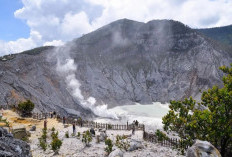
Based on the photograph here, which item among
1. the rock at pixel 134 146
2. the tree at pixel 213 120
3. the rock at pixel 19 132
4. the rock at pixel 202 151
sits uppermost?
the tree at pixel 213 120

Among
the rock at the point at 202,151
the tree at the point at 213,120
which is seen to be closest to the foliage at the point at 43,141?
the tree at the point at 213,120

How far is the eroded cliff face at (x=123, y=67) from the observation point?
54.9 meters

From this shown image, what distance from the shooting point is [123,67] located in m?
88.8

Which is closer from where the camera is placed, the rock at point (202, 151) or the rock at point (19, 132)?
the rock at point (202, 151)

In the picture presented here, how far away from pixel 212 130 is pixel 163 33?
9743 centimetres

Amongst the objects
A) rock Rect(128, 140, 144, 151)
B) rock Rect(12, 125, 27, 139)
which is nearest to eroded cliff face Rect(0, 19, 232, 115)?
rock Rect(12, 125, 27, 139)

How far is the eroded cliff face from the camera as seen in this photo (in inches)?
2160

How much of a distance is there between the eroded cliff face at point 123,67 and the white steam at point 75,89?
4.76 feet

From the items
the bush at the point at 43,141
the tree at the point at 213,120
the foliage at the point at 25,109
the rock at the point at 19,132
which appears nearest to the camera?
the tree at the point at 213,120

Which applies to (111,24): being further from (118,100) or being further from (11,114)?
(11,114)

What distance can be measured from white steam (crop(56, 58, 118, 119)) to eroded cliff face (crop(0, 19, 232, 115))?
4.76 feet

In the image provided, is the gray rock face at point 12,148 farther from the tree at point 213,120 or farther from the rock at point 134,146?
the rock at point 134,146

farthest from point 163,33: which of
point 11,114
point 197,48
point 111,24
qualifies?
point 11,114

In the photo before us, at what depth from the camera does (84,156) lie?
666 inches
